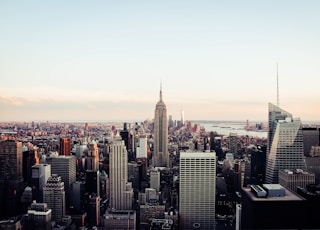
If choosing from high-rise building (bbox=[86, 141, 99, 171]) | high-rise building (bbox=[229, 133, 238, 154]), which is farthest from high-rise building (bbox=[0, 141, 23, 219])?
high-rise building (bbox=[229, 133, 238, 154])

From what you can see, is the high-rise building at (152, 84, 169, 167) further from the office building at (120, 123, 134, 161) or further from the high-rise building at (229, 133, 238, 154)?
the high-rise building at (229, 133, 238, 154)

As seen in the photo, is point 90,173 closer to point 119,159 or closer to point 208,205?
point 119,159

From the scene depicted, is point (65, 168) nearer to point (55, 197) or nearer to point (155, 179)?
point (55, 197)

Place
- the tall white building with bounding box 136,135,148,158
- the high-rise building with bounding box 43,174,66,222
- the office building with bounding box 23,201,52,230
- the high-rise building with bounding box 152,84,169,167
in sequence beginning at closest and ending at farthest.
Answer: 1. the office building with bounding box 23,201,52,230
2. the high-rise building with bounding box 43,174,66,222
3. the high-rise building with bounding box 152,84,169,167
4. the tall white building with bounding box 136,135,148,158

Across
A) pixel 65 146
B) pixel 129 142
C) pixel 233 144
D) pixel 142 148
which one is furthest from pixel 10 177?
pixel 233 144

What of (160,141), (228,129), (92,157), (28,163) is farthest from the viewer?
(160,141)
